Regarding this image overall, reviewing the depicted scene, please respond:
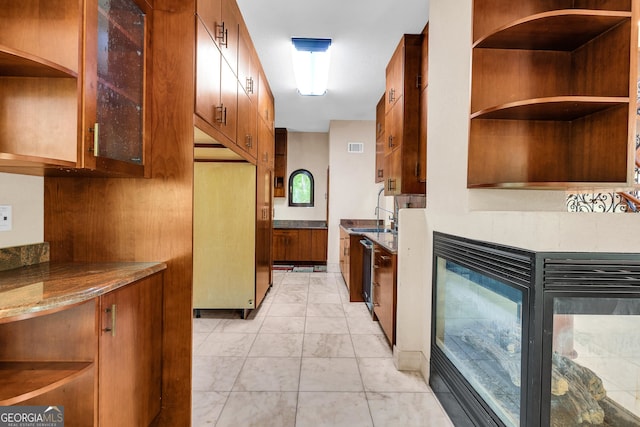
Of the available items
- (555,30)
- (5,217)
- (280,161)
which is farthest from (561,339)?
(280,161)

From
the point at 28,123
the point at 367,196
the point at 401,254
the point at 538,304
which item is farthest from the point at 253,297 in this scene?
the point at 367,196

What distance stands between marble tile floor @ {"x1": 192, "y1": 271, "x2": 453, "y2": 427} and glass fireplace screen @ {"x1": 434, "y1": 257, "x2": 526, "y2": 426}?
1.47 feet

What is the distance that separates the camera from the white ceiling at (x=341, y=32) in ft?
8.82

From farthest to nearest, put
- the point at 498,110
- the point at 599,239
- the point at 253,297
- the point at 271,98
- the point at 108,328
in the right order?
1. the point at 271,98
2. the point at 253,297
3. the point at 498,110
4. the point at 108,328
5. the point at 599,239

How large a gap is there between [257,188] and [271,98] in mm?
1660

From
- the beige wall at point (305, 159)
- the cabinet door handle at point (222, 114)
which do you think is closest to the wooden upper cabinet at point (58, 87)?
the cabinet door handle at point (222, 114)

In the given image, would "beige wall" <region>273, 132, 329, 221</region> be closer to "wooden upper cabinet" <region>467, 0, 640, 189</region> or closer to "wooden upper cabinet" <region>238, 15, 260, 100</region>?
"wooden upper cabinet" <region>238, 15, 260, 100</region>

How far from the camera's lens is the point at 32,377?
119cm

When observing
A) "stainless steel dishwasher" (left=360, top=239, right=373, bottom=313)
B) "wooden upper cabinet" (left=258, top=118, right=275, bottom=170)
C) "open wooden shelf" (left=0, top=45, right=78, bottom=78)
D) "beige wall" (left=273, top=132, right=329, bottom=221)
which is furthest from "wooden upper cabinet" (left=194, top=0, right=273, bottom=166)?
"beige wall" (left=273, top=132, right=329, bottom=221)

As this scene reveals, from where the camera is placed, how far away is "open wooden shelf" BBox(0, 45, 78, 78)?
1.14 m

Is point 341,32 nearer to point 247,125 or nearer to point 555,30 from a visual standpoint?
point 247,125

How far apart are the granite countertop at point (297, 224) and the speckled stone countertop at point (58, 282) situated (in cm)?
501

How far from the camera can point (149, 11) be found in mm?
1686

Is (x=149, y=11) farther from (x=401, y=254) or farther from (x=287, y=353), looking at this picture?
(x=287, y=353)
